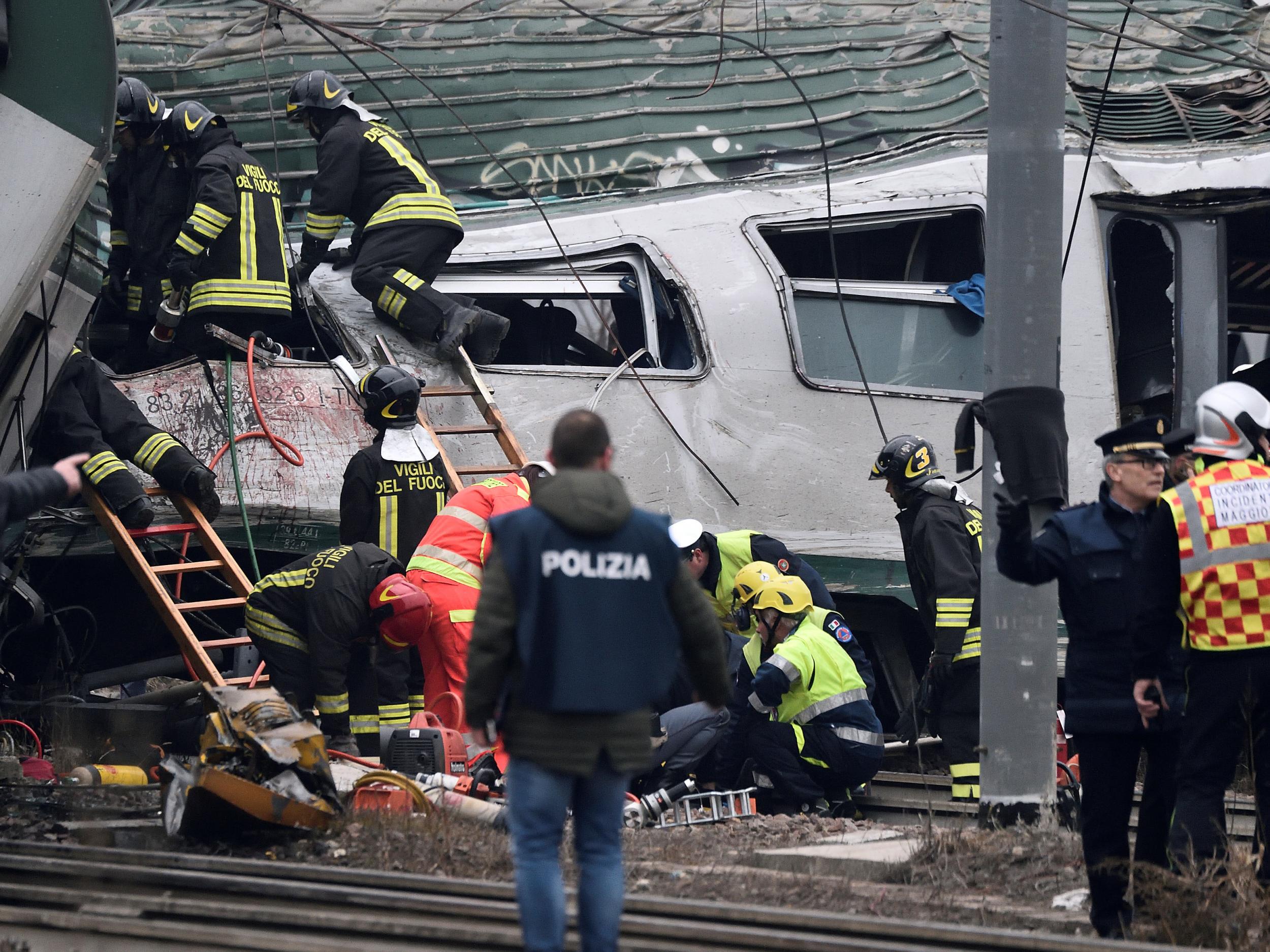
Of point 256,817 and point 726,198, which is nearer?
point 256,817

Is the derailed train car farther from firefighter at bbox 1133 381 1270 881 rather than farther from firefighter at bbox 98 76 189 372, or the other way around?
firefighter at bbox 1133 381 1270 881

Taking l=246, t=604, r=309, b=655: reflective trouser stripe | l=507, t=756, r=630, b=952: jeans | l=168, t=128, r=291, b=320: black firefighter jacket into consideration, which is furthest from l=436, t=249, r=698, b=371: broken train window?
l=507, t=756, r=630, b=952: jeans

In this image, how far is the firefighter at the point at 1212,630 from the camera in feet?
14.8

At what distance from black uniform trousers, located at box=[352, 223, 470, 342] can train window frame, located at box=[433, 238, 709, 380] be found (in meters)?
0.42

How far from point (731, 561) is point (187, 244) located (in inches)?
Answer: 134

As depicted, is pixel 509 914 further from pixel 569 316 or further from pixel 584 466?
pixel 569 316

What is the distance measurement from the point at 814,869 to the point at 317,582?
9.33 feet

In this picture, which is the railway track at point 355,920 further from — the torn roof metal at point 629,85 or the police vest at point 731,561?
the torn roof metal at point 629,85

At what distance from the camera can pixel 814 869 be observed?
223 inches

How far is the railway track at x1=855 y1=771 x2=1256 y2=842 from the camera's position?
23.0 ft

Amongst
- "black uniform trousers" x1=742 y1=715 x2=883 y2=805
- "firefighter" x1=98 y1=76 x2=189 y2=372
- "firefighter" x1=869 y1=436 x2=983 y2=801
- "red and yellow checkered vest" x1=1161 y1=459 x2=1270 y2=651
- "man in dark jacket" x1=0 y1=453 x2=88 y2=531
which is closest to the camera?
"red and yellow checkered vest" x1=1161 y1=459 x2=1270 y2=651

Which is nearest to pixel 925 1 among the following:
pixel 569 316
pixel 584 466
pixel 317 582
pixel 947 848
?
pixel 569 316

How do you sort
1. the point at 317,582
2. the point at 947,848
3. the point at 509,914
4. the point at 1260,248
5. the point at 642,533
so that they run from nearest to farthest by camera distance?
1. the point at 642,533
2. the point at 509,914
3. the point at 947,848
4. the point at 317,582
5. the point at 1260,248

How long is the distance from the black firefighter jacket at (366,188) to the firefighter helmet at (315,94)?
3.7 inches
